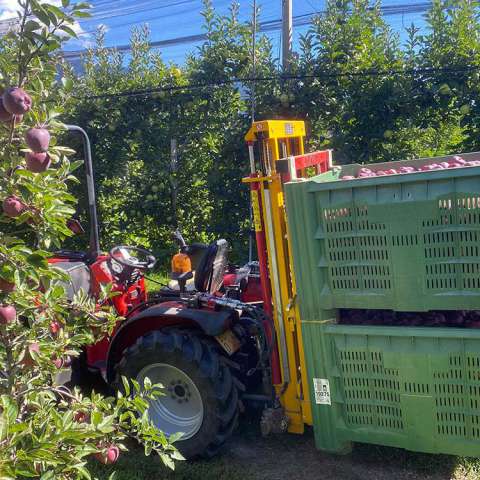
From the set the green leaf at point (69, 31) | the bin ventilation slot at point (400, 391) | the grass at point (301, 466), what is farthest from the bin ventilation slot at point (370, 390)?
the green leaf at point (69, 31)

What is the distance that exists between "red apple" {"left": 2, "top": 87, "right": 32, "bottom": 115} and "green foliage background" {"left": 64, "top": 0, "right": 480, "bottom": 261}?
5.56 meters

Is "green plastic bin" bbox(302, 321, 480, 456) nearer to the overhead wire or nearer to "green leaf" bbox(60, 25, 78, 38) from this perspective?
"green leaf" bbox(60, 25, 78, 38)

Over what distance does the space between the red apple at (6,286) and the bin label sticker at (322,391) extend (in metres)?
1.86

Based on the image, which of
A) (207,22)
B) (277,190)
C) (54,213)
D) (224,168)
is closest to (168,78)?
(207,22)

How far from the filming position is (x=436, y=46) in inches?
260

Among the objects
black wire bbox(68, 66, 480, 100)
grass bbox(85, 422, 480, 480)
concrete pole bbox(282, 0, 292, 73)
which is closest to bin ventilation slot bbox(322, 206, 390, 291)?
grass bbox(85, 422, 480, 480)

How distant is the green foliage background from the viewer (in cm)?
666

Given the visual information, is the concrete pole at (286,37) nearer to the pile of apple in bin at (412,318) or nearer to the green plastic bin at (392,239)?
the green plastic bin at (392,239)

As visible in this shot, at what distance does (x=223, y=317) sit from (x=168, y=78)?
569cm

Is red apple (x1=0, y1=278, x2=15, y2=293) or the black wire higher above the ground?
the black wire

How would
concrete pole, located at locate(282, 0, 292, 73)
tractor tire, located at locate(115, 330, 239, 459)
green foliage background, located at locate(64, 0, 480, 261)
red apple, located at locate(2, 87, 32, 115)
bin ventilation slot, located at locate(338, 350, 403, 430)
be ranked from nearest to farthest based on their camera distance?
red apple, located at locate(2, 87, 32, 115)
bin ventilation slot, located at locate(338, 350, 403, 430)
tractor tire, located at locate(115, 330, 239, 459)
green foliage background, located at locate(64, 0, 480, 261)
concrete pole, located at locate(282, 0, 292, 73)

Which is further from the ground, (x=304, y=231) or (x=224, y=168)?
(x=224, y=168)

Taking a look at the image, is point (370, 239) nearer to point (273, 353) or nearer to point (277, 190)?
point (277, 190)

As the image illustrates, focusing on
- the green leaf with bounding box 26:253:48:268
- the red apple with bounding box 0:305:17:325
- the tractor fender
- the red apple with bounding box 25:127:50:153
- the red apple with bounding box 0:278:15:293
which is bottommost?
the tractor fender
